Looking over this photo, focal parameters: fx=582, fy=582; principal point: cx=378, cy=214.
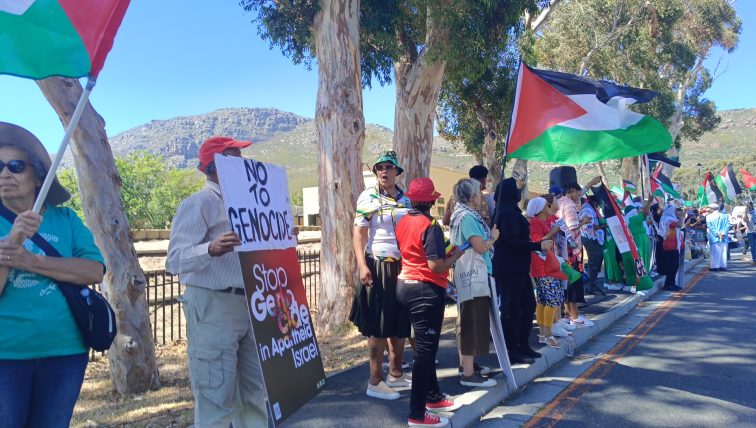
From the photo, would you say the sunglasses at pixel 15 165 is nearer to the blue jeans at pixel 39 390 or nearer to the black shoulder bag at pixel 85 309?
the black shoulder bag at pixel 85 309

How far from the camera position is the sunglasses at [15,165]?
2602 mm

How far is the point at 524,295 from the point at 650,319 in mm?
4369

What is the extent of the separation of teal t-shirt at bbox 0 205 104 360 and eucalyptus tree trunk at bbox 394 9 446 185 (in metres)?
7.94

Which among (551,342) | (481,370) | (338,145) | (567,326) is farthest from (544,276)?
(338,145)

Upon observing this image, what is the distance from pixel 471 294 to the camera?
5.24 meters

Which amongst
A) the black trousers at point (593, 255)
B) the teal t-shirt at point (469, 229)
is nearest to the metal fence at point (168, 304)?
the teal t-shirt at point (469, 229)

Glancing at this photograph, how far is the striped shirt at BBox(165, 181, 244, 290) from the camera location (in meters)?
3.34

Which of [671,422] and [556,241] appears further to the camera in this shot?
[556,241]

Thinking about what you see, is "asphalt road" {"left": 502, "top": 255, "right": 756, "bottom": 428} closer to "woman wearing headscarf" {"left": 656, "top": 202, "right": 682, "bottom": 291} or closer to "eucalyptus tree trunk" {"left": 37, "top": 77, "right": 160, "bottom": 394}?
"woman wearing headscarf" {"left": 656, "top": 202, "right": 682, "bottom": 291}

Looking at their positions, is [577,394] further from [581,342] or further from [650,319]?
[650,319]

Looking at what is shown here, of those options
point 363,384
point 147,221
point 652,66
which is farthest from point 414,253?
point 147,221

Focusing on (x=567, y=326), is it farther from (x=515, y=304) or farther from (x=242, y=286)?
(x=242, y=286)

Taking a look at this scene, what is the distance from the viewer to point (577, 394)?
556 cm

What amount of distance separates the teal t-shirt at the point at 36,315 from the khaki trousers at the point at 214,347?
0.76 metres
